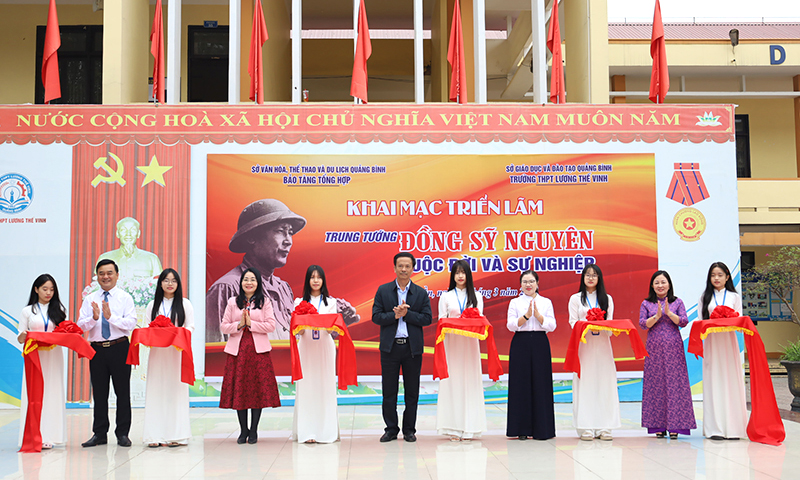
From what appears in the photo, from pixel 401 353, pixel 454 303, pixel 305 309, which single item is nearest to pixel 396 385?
pixel 401 353

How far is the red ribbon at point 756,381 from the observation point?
18.5 ft

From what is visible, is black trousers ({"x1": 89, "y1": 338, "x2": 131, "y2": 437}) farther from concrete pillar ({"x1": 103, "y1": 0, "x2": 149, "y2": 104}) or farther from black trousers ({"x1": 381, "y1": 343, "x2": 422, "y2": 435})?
concrete pillar ({"x1": 103, "y1": 0, "x2": 149, "y2": 104})

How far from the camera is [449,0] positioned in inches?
474

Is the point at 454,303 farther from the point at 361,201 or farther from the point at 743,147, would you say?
the point at 743,147

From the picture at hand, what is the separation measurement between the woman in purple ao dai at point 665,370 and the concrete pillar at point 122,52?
678 cm

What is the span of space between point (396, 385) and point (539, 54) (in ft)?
17.1

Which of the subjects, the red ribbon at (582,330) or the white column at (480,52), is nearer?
the red ribbon at (582,330)

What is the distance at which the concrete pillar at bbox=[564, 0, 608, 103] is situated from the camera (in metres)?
9.09

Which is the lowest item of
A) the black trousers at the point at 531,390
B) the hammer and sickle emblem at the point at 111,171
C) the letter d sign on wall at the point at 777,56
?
the black trousers at the point at 531,390

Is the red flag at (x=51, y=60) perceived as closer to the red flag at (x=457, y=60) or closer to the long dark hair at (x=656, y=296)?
the red flag at (x=457, y=60)

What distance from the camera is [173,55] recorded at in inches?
347

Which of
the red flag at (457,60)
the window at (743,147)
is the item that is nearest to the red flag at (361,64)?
the red flag at (457,60)

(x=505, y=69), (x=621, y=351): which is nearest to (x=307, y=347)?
(x=621, y=351)

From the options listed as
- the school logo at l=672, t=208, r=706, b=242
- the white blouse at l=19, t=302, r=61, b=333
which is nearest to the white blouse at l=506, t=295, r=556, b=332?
the school logo at l=672, t=208, r=706, b=242
